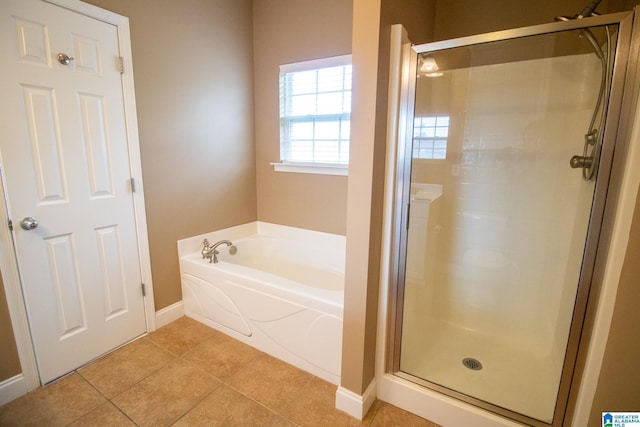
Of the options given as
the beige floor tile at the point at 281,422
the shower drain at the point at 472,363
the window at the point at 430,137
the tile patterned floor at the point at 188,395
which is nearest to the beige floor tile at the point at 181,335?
the tile patterned floor at the point at 188,395

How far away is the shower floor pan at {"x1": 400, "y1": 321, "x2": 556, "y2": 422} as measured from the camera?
4.90 feet

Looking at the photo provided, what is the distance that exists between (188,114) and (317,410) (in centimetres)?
227

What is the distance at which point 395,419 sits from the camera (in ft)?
5.01

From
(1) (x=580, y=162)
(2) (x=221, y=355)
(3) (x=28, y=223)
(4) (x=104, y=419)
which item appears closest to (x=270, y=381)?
(2) (x=221, y=355)

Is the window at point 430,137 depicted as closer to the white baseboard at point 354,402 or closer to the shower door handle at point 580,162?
the shower door handle at point 580,162

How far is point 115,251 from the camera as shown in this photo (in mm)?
2012

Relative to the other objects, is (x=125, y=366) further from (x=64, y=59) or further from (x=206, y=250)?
(x=64, y=59)

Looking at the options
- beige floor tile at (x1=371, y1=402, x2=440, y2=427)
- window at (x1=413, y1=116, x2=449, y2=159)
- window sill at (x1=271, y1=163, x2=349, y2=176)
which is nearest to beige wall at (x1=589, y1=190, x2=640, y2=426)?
beige floor tile at (x1=371, y1=402, x2=440, y2=427)

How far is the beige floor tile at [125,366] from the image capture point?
174cm

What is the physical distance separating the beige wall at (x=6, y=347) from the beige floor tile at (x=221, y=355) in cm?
86

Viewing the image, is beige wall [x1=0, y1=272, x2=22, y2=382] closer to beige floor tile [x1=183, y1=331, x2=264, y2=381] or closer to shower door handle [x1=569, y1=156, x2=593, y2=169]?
beige floor tile [x1=183, y1=331, x2=264, y2=381]

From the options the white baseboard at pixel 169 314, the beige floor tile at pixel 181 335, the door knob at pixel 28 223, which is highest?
the door knob at pixel 28 223

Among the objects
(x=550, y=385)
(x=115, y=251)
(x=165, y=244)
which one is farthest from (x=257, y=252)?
(x=550, y=385)

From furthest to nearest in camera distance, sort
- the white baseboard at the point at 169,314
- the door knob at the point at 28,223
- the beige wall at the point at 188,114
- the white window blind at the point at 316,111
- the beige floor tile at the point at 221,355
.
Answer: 1. the white window blind at the point at 316,111
2. the white baseboard at the point at 169,314
3. the beige wall at the point at 188,114
4. the beige floor tile at the point at 221,355
5. the door knob at the point at 28,223
